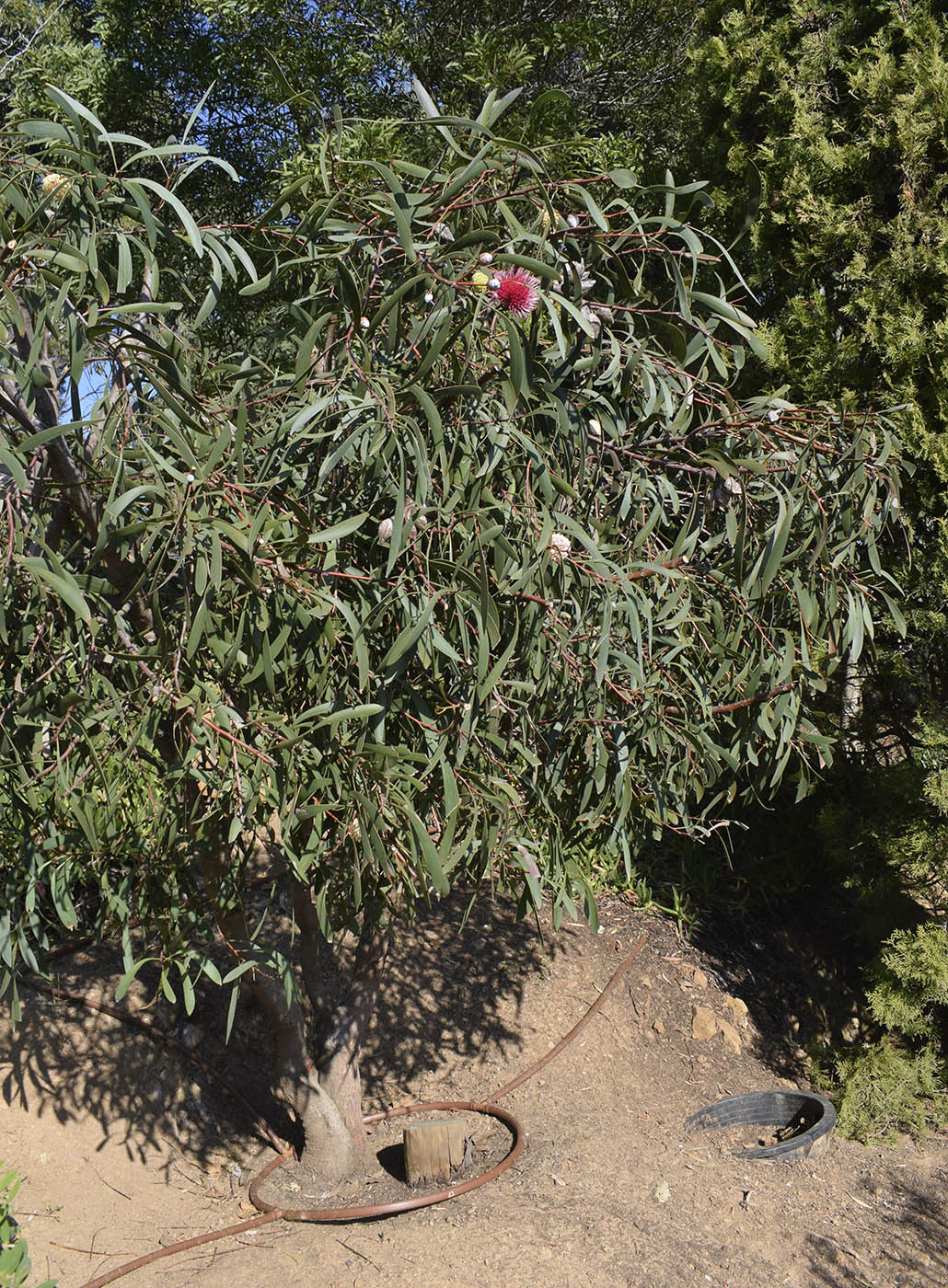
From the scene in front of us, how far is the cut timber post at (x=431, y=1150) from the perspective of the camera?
10.7 ft

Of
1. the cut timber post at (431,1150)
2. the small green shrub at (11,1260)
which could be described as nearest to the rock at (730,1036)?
the cut timber post at (431,1150)

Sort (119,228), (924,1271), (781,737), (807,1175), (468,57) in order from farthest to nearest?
(468,57), (807,1175), (924,1271), (781,737), (119,228)

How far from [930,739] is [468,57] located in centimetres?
433

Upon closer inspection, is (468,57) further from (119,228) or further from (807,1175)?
(807,1175)

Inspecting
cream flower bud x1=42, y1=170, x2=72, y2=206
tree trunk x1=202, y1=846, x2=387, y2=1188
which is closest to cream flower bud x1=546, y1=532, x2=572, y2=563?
cream flower bud x1=42, y1=170, x2=72, y2=206

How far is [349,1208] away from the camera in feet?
10.1

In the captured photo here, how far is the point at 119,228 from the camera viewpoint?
6.17ft

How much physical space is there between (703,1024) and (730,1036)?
0.38 feet

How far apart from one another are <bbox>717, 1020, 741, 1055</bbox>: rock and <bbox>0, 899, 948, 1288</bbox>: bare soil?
13mm

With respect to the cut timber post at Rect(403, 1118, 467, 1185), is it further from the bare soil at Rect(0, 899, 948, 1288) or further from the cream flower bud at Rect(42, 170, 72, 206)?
the cream flower bud at Rect(42, 170, 72, 206)

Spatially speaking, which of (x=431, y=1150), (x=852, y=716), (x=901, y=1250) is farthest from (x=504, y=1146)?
(x=852, y=716)

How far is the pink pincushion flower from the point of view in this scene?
198 centimetres

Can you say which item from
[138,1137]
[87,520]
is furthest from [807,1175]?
[87,520]

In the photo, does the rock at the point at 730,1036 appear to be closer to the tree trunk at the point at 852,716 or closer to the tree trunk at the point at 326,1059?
the tree trunk at the point at 852,716
